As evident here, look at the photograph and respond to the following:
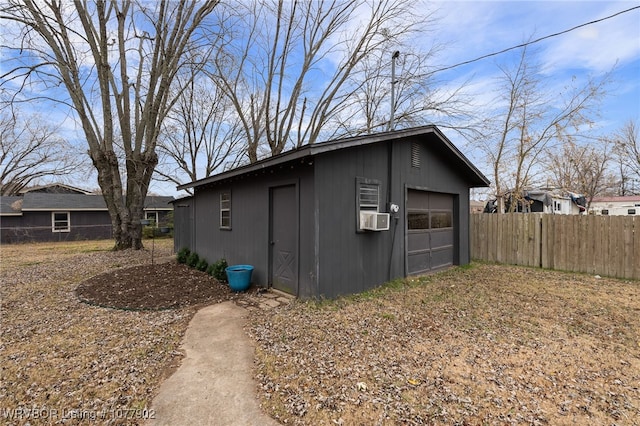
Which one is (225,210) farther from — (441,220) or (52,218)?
(52,218)

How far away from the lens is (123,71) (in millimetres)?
11570

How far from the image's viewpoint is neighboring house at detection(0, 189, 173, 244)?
1582 cm

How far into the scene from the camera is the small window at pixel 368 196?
5438 millimetres

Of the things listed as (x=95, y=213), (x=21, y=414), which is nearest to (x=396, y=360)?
(x=21, y=414)

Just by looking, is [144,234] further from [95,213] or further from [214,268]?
[214,268]

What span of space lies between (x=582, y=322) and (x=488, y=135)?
10374mm

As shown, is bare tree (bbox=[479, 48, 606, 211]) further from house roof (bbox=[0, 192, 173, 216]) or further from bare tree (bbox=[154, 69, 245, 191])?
house roof (bbox=[0, 192, 173, 216])

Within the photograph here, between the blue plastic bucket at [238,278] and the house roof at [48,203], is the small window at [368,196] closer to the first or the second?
the blue plastic bucket at [238,278]

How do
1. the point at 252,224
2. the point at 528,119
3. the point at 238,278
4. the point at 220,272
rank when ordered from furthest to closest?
1. the point at 528,119
2. the point at 220,272
3. the point at 252,224
4. the point at 238,278

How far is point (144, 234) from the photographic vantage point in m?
18.3

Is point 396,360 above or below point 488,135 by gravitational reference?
below

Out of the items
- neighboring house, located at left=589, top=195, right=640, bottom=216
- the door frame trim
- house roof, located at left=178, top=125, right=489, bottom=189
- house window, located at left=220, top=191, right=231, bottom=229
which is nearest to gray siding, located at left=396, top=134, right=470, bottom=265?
house roof, located at left=178, top=125, right=489, bottom=189

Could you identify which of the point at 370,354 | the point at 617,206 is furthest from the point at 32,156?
the point at 617,206

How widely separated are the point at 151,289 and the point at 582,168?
24.9m
